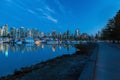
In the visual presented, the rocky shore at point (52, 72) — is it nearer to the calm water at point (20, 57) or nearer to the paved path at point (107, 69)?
the paved path at point (107, 69)

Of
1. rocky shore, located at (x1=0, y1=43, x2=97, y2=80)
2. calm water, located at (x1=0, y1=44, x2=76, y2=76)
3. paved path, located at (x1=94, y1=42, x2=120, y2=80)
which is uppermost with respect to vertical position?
paved path, located at (x1=94, y1=42, x2=120, y2=80)

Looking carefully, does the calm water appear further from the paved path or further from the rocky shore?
the paved path

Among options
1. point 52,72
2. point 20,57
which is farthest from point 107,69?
point 20,57

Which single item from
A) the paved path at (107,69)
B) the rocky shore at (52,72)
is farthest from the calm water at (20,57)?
the paved path at (107,69)

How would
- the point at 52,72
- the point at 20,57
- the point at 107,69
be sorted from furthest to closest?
the point at 20,57, the point at 52,72, the point at 107,69

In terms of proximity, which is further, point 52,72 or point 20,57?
point 20,57

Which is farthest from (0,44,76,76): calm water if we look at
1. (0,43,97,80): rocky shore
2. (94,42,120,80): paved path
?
(94,42,120,80): paved path

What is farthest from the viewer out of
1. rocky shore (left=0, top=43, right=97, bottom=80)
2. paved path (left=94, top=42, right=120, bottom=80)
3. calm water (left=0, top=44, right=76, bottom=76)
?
calm water (left=0, top=44, right=76, bottom=76)

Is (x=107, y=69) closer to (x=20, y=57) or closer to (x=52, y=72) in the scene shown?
(x=52, y=72)

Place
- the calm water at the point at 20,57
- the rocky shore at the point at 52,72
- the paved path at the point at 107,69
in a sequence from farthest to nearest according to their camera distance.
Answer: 1. the calm water at the point at 20,57
2. the rocky shore at the point at 52,72
3. the paved path at the point at 107,69

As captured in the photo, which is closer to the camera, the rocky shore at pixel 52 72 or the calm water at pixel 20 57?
the rocky shore at pixel 52 72

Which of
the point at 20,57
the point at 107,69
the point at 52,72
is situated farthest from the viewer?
the point at 20,57

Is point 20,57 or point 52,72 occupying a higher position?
point 52,72

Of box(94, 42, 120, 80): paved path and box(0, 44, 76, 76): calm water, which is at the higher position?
box(94, 42, 120, 80): paved path
